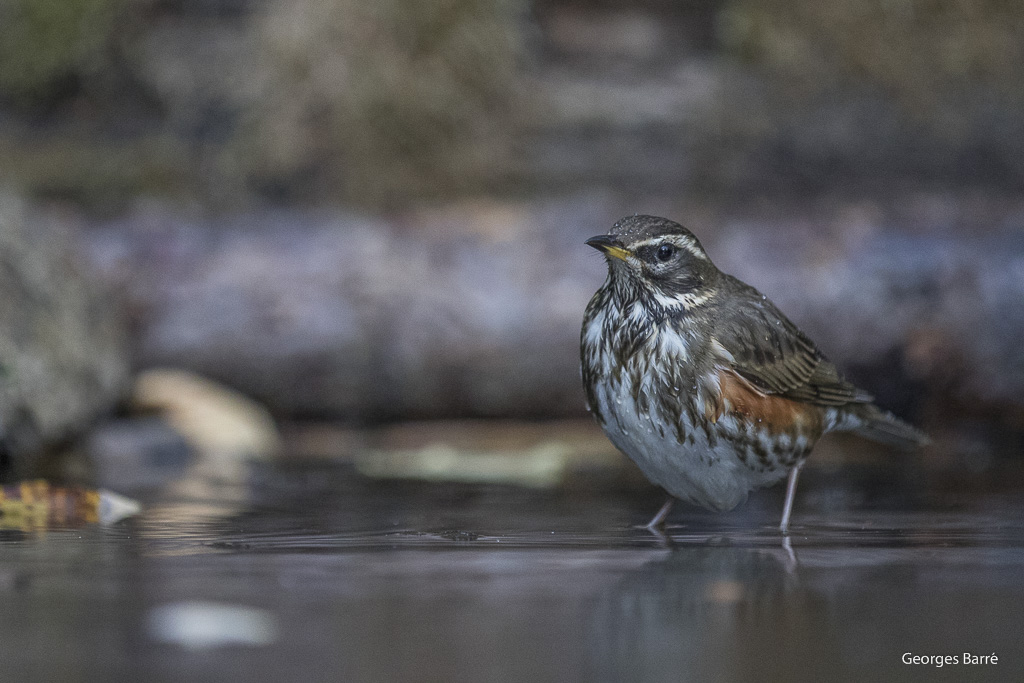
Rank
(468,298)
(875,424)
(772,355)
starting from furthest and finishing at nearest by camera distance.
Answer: (468,298)
(875,424)
(772,355)

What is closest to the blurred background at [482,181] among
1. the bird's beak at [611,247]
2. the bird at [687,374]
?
the bird at [687,374]

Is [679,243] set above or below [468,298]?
below

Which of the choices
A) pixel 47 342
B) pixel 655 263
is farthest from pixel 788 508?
pixel 47 342

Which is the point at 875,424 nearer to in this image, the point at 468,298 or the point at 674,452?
the point at 674,452

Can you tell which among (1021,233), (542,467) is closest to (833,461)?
(542,467)

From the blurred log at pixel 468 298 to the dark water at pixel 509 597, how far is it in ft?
10.6

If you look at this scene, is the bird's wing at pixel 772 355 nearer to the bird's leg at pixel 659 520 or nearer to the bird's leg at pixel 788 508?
the bird's leg at pixel 788 508

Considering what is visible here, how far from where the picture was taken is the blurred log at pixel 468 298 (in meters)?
7.93

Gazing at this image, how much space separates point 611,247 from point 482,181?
7.10 m

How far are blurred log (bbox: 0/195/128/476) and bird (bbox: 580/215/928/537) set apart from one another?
340 centimetres

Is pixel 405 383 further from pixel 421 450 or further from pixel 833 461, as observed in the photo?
pixel 833 461

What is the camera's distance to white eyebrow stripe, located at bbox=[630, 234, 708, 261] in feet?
14.9

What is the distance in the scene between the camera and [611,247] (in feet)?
14.7

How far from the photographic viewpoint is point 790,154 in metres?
11.6
